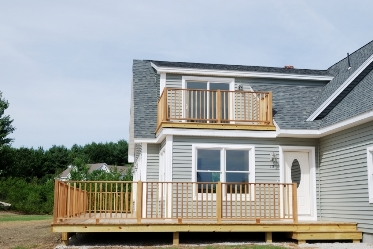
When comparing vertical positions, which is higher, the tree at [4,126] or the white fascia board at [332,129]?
the tree at [4,126]

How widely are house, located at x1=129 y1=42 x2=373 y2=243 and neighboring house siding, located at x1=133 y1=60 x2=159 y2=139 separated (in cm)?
4

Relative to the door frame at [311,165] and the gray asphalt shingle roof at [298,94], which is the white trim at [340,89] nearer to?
the gray asphalt shingle roof at [298,94]

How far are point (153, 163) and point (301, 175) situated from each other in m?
4.90

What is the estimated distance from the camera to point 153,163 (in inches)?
664

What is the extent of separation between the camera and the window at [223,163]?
15016mm

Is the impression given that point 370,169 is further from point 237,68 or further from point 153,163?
point 153,163

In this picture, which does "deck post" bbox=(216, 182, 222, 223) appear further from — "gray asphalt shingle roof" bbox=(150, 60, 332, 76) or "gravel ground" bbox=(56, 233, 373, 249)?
"gray asphalt shingle roof" bbox=(150, 60, 332, 76)

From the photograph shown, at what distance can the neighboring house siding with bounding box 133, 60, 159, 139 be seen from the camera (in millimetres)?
16672

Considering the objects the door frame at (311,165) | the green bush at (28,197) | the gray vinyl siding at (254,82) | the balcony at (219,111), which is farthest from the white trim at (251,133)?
the green bush at (28,197)

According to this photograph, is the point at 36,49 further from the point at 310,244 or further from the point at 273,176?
the point at 310,244

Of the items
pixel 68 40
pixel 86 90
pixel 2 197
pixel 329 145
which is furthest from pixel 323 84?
pixel 2 197

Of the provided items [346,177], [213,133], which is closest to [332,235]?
[346,177]

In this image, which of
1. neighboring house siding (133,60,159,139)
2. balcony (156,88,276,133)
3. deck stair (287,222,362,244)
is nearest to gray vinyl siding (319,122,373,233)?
deck stair (287,222,362,244)

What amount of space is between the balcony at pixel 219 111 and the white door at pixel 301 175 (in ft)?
4.15
